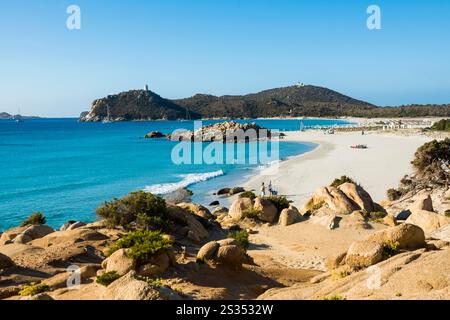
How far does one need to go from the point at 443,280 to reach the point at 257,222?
14.5 meters

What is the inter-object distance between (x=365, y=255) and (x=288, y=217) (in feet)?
34.4

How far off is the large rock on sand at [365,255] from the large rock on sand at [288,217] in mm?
9966

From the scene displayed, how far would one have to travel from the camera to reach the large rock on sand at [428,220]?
17312mm

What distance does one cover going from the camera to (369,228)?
A: 736 inches

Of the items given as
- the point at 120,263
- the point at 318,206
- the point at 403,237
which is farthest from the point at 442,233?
the point at 120,263

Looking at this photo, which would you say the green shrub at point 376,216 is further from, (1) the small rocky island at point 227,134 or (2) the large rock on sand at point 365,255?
(1) the small rocky island at point 227,134

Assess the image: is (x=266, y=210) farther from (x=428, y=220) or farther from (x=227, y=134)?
(x=227, y=134)

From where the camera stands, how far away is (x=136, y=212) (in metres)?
17.8

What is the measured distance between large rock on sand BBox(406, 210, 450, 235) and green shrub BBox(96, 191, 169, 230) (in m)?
11.3

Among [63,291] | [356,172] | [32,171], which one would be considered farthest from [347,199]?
[32,171]

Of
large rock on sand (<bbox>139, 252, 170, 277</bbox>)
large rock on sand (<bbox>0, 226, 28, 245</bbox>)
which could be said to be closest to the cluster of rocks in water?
large rock on sand (<bbox>0, 226, 28, 245</bbox>)

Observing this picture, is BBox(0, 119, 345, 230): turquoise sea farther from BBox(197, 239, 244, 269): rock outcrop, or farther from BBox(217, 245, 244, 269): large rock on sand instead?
BBox(217, 245, 244, 269): large rock on sand

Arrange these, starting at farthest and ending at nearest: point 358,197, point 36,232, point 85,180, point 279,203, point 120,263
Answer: point 85,180 < point 279,203 < point 358,197 < point 36,232 < point 120,263
